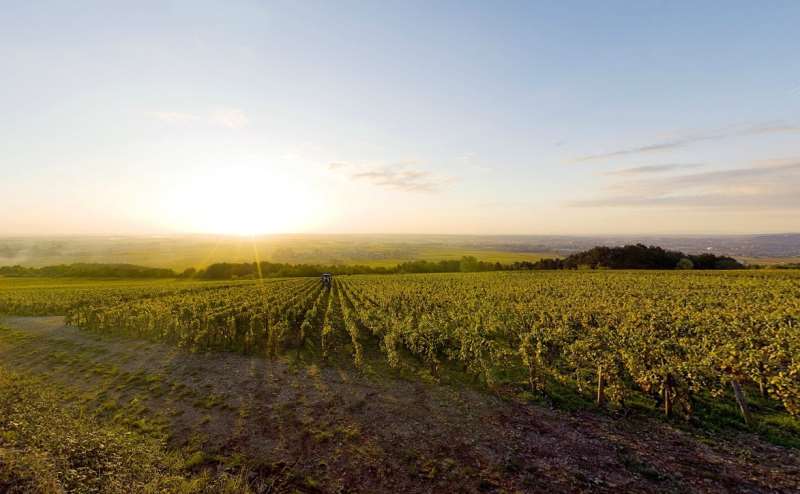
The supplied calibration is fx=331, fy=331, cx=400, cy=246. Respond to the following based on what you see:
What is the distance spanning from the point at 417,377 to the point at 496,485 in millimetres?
8865

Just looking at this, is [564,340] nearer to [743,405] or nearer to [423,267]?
[743,405]

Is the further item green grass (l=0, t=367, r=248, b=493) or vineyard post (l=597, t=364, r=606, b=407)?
vineyard post (l=597, t=364, r=606, b=407)

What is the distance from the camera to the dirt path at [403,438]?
1012cm

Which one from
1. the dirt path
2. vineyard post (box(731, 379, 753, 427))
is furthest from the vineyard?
the dirt path

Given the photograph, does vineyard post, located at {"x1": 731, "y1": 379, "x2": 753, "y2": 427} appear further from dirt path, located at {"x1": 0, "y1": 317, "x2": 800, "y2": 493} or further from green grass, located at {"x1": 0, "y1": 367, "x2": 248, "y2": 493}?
green grass, located at {"x1": 0, "y1": 367, "x2": 248, "y2": 493}

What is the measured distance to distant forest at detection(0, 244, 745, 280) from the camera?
85.1 meters

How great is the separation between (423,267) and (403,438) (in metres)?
107

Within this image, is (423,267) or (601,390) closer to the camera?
(601,390)

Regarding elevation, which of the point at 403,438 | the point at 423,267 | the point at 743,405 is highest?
the point at 423,267

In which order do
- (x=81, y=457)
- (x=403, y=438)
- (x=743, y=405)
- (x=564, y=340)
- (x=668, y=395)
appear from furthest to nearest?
(x=564, y=340) < (x=668, y=395) < (x=743, y=405) < (x=403, y=438) < (x=81, y=457)

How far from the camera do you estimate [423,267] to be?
391ft

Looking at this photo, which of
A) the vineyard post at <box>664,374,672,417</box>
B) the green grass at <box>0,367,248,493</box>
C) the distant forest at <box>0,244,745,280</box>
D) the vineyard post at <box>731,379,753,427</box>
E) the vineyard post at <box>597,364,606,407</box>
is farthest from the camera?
the distant forest at <box>0,244,745,280</box>

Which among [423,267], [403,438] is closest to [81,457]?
[403,438]

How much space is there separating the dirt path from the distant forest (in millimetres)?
88589
